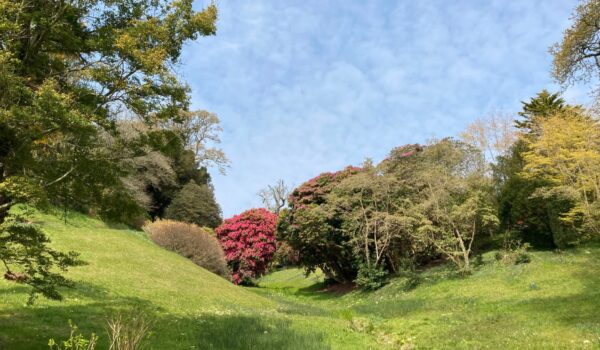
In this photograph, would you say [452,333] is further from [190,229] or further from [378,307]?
[190,229]

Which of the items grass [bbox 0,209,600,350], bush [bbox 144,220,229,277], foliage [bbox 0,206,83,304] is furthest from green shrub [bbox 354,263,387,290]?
foliage [bbox 0,206,83,304]

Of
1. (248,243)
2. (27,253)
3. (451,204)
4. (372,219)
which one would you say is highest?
(451,204)

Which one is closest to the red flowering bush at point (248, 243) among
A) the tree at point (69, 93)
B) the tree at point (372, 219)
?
the tree at point (372, 219)

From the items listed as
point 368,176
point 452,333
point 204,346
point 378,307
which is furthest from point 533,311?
point 368,176

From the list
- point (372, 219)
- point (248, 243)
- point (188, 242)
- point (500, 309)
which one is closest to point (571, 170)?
point (372, 219)

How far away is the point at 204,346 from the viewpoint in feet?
28.8

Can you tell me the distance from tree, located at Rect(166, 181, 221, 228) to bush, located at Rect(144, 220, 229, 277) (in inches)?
322

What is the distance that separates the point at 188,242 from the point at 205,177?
20.2 m

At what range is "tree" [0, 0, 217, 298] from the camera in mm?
6312

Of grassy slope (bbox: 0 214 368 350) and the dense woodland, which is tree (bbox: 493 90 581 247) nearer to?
the dense woodland

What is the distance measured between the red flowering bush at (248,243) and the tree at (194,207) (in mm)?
3203

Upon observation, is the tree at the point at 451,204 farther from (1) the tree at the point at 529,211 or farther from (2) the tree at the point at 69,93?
(2) the tree at the point at 69,93

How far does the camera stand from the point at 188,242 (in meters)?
30.4

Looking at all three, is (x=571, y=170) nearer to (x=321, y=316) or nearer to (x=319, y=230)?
(x=319, y=230)
